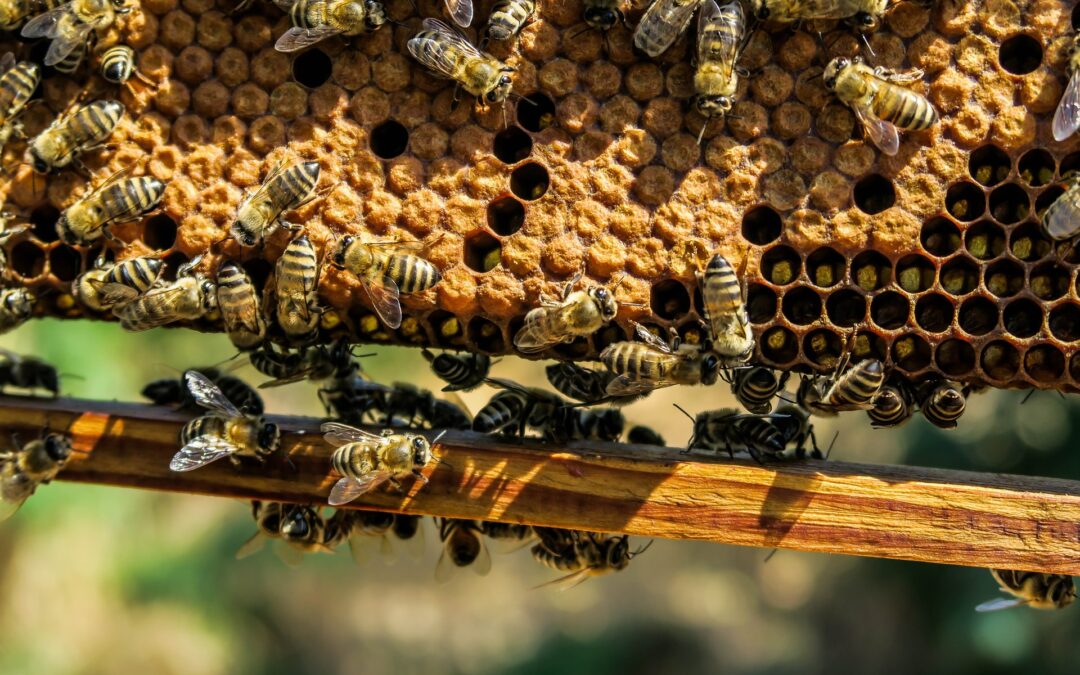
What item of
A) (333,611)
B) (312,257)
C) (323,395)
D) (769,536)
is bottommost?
(333,611)

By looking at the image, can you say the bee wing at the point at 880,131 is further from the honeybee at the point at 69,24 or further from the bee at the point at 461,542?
the honeybee at the point at 69,24

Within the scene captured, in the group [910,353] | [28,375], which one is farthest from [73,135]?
[910,353]

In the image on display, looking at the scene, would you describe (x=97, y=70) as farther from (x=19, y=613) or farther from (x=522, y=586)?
(x=522, y=586)

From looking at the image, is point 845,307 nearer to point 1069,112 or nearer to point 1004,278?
point 1004,278

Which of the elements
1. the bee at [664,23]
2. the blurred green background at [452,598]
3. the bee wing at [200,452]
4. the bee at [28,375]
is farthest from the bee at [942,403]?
the blurred green background at [452,598]

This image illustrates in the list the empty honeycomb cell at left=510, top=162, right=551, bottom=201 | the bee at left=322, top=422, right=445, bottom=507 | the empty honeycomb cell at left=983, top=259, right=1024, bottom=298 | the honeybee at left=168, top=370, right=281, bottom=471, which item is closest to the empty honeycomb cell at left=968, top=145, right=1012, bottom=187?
the empty honeycomb cell at left=983, top=259, right=1024, bottom=298

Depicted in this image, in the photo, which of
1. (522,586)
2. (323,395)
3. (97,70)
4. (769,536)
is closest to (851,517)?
(769,536)
